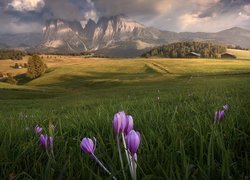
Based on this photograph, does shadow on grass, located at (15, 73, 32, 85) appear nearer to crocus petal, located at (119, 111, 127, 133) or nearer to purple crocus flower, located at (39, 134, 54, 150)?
purple crocus flower, located at (39, 134, 54, 150)

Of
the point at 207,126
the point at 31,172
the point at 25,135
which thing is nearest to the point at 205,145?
the point at 207,126

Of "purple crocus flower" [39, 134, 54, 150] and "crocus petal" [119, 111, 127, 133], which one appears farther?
"purple crocus flower" [39, 134, 54, 150]

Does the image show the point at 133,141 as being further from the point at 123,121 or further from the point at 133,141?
the point at 123,121

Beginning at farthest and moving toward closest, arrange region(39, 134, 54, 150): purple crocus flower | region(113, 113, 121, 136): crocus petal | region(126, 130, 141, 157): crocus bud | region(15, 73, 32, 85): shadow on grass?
region(15, 73, 32, 85): shadow on grass < region(39, 134, 54, 150): purple crocus flower < region(113, 113, 121, 136): crocus petal < region(126, 130, 141, 157): crocus bud

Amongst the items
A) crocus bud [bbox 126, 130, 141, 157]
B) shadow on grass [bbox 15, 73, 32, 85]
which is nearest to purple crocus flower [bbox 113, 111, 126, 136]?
crocus bud [bbox 126, 130, 141, 157]

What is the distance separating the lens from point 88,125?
3354mm

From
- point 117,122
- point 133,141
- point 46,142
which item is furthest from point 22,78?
point 133,141

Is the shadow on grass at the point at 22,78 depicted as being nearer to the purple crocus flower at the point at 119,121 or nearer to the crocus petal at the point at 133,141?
the purple crocus flower at the point at 119,121

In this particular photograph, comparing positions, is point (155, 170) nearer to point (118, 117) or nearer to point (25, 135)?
point (118, 117)

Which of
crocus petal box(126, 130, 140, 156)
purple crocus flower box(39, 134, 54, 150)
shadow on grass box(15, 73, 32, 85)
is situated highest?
crocus petal box(126, 130, 140, 156)

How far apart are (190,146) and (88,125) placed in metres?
1.52

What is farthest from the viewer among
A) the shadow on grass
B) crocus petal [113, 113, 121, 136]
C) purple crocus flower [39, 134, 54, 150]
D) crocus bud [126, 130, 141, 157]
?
the shadow on grass

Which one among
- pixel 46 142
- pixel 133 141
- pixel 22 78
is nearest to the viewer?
pixel 133 141

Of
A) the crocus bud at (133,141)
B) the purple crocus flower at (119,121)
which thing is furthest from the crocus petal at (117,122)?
the crocus bud at (133,141)
